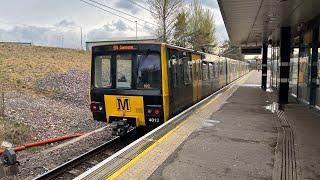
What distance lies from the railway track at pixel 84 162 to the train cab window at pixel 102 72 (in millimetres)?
1702

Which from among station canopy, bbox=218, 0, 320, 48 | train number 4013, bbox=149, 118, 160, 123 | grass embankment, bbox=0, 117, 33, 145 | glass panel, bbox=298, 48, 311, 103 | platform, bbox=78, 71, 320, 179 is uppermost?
station canopy, bbox=218, 0, 320, 48

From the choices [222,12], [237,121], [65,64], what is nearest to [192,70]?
[222,12]

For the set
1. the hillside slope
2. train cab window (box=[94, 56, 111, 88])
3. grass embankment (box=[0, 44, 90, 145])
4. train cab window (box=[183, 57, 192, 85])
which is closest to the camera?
train cab window (box=[94, 56, 111, 88])

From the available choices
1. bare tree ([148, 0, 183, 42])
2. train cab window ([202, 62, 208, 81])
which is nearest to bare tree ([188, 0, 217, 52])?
bare tree ([148, 0, 183, 42])

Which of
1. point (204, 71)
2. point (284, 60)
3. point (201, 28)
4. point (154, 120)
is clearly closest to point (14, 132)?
point (154, 120)

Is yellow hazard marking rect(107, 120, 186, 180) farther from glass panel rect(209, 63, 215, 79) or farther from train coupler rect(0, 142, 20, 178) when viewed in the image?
glass panel rect(209, 63, 215, 79)

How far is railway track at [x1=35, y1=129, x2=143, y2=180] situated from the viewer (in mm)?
8305

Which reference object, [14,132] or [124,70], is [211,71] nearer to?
[124,70]

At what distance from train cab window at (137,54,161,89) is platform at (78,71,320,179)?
1364 mm

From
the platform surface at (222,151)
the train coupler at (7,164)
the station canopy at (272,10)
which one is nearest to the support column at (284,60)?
the station canopy at (272,10)

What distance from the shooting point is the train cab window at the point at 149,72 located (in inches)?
412

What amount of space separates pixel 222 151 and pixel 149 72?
11.9ft

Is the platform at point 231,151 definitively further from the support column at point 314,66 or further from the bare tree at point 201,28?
the bare tree at point 201,28

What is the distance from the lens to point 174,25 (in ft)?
113
